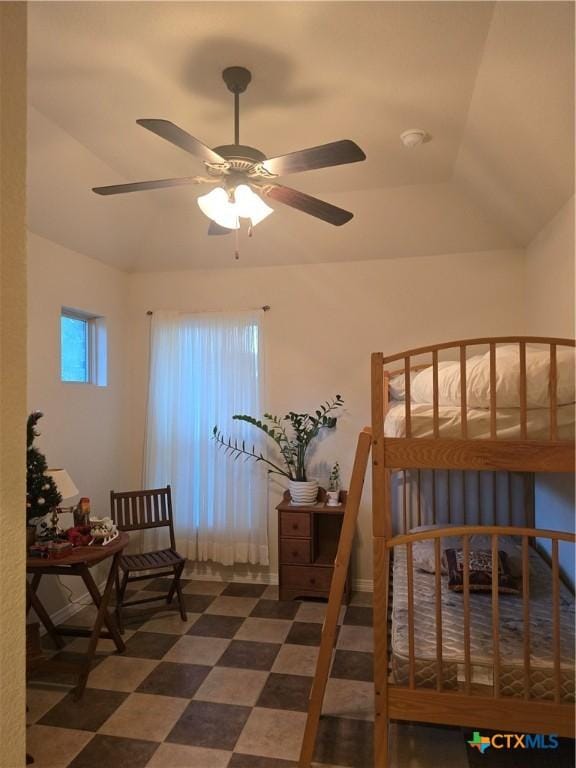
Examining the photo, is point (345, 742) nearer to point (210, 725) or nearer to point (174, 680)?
point (210, 725)

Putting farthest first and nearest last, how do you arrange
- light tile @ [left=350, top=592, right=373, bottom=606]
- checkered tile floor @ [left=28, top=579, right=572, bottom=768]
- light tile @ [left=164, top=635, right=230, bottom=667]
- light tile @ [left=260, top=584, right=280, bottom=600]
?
light tile @ [left=260, top=584, right=280, bottom=600] < light tile @ [left=350, top=592, right=373, bottom=606] < light tile @ [left=164, top=635, right=230, bottom=667] < checkered tile floor @ [left=28, top=579, right=572, bottom=768]

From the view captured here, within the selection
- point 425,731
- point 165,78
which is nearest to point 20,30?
point 165,78

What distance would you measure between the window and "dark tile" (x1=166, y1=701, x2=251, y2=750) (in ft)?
7.68

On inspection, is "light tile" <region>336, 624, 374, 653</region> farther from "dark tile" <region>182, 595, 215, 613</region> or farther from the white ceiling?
the white ceiling

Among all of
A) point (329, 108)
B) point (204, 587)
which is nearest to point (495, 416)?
point (329, 108)

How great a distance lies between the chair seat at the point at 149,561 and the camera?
3264 millimetres

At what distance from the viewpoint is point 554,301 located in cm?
288

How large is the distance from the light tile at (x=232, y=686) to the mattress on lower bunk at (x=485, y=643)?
0.88 metres

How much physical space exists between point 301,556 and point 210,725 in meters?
1.43

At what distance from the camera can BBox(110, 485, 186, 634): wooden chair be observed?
3298 mm

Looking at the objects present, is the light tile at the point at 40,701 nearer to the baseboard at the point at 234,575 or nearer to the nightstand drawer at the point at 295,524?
the baseboard at the point at 234,575

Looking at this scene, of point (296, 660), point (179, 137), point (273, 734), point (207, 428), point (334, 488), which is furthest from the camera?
point (207, 428)

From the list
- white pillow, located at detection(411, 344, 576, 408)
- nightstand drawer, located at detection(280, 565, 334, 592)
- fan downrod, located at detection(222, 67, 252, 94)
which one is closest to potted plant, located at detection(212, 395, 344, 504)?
nightstand drawer, located at detection(280, 565, 334, 592)

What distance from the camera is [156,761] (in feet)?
6.81
